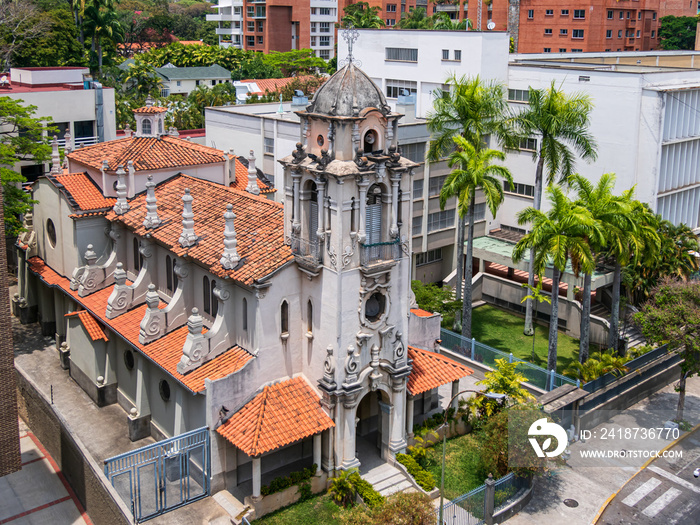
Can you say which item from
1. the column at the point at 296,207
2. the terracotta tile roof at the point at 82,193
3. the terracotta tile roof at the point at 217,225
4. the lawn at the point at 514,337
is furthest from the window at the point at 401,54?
the column at the point at 296,207

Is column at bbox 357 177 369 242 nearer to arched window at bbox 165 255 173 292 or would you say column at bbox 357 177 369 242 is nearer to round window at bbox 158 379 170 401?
round window at bbox 158 379 170 401

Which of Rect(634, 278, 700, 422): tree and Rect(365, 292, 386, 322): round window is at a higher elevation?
Rect(365, 292, 386, 322): round window

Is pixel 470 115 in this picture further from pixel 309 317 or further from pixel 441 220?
pixel 309 317

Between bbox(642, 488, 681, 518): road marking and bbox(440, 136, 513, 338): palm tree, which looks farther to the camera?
bbox(440, 136, 513, 338): palm tree

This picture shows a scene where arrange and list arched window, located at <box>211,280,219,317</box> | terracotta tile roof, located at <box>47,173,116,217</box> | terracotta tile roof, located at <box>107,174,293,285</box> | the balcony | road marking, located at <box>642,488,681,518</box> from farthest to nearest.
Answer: terracotta tile roof, located at <box>47,173,116,217</box>, arched window, located at <box>211,280,219,317</box>, road marking, located at <box>642,488,681,518</box>, terracotta tile roof, located at <box>107,174,293,285</box>, the balcony

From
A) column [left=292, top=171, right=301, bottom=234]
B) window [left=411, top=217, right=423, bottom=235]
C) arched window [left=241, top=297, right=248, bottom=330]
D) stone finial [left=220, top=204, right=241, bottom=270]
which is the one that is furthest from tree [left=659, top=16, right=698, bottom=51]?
arched window [left=241, top=297, right=248, bottom=330]

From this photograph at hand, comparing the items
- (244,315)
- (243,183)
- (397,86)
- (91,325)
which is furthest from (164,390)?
(397,86)

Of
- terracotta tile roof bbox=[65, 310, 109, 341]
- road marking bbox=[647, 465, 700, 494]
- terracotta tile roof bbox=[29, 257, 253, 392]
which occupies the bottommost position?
road marking bbox=[647, 465, 700, 494]
